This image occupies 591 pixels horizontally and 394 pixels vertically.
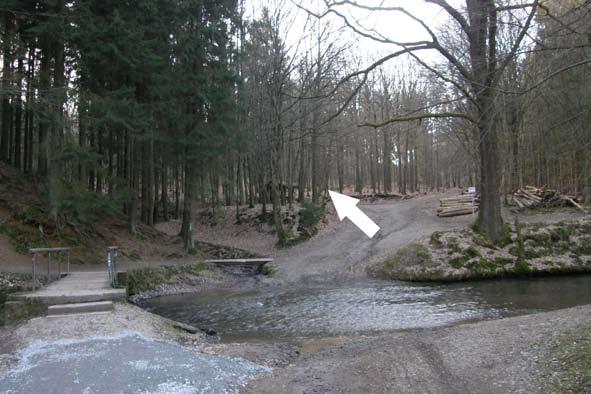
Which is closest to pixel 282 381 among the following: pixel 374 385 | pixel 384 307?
pixel 374 385

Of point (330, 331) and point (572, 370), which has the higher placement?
point (572, 370)

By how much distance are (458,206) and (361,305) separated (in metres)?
14.4

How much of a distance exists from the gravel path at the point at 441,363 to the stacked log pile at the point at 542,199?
17873 millimetres

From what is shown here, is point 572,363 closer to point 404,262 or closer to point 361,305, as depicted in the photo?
point 361,305

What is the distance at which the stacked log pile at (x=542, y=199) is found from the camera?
76.3ft

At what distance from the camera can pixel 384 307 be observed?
11.5m

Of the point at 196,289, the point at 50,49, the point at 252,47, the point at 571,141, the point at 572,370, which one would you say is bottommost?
the point at 196,289

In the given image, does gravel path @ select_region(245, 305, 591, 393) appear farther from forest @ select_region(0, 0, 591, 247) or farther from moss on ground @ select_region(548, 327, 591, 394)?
forest @ select_region(0, 0, 591, 247)

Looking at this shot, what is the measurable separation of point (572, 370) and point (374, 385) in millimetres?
2209

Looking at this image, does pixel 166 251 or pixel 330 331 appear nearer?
pixel 330 331

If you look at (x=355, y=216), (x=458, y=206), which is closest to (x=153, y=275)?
(x=355, y=216)

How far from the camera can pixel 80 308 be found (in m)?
9.34

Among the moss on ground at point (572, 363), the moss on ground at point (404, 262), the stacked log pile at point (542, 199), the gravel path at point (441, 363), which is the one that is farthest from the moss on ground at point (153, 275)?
the stacked log pile at point (542, 199)

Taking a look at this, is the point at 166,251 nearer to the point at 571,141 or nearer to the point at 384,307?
the point at 384,307
